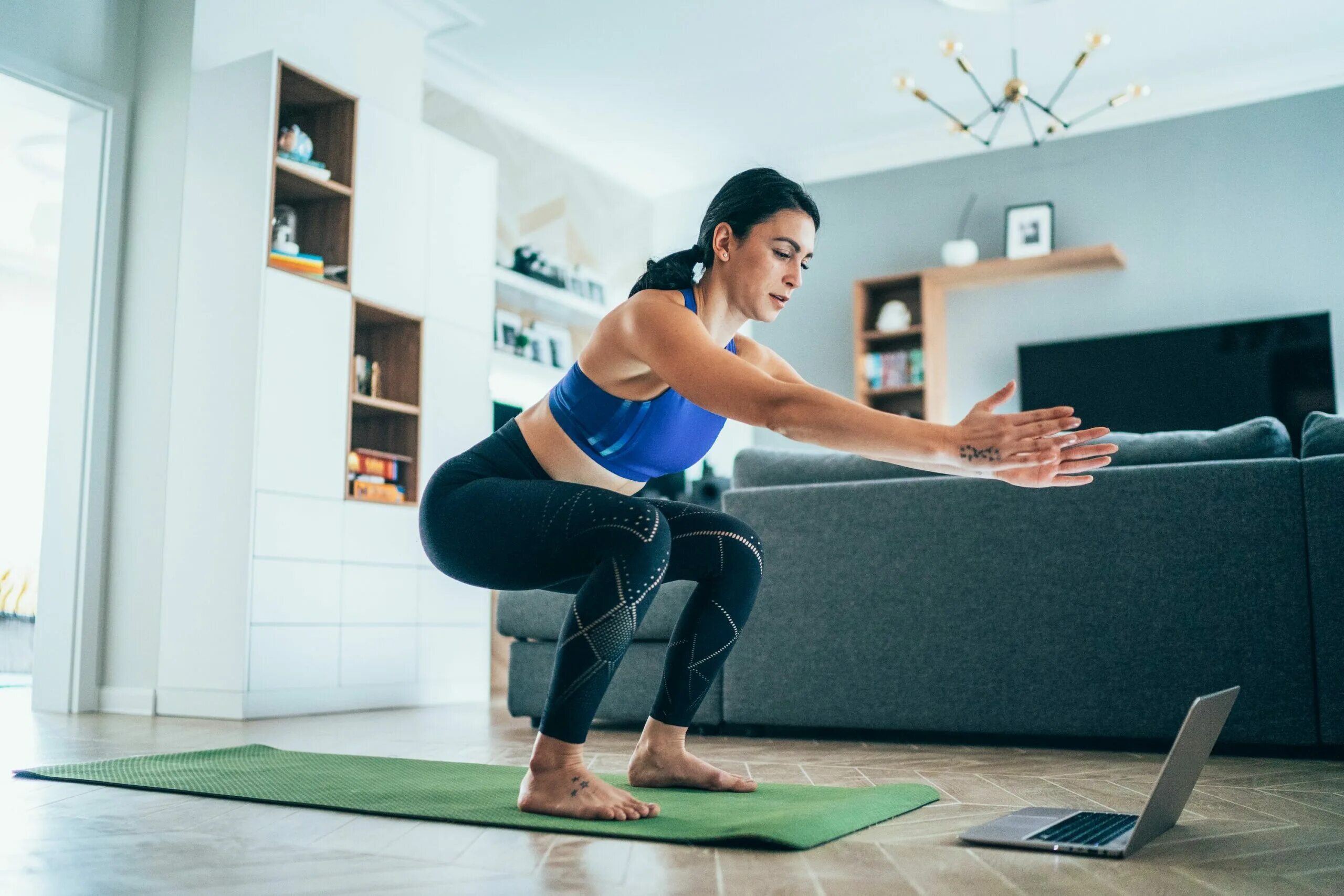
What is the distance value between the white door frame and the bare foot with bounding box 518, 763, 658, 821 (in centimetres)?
319

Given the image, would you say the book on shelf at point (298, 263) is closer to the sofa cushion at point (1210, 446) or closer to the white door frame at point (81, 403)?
the white door frame at point (81, 403)

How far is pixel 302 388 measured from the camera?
4.11 m

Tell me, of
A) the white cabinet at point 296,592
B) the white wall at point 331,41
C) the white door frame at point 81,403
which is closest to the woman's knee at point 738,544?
the white cabinet at point 296,592

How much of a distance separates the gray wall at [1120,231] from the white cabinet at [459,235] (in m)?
3.34

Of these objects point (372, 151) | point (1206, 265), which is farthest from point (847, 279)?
point (372, 151)

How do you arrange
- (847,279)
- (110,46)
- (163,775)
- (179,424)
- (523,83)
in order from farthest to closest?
(847,279) < (523,83) < (110,46) < (179,424) < (163,775)

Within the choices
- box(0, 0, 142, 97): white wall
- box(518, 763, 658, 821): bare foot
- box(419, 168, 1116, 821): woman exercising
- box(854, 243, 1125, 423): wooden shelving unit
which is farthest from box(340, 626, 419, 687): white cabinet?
box(854, 243, 1125, 423): wooden shelving unit

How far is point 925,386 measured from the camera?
714 cm

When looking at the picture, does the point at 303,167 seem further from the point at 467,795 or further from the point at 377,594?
the point at 467,795

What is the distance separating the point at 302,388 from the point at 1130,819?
3350 mm

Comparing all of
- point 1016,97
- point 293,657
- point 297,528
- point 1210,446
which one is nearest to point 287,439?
point 297,528

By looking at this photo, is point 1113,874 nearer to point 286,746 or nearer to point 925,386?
point 286,746

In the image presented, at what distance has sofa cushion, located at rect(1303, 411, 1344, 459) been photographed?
2.60 meters

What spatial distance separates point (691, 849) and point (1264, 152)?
6.74 meters
